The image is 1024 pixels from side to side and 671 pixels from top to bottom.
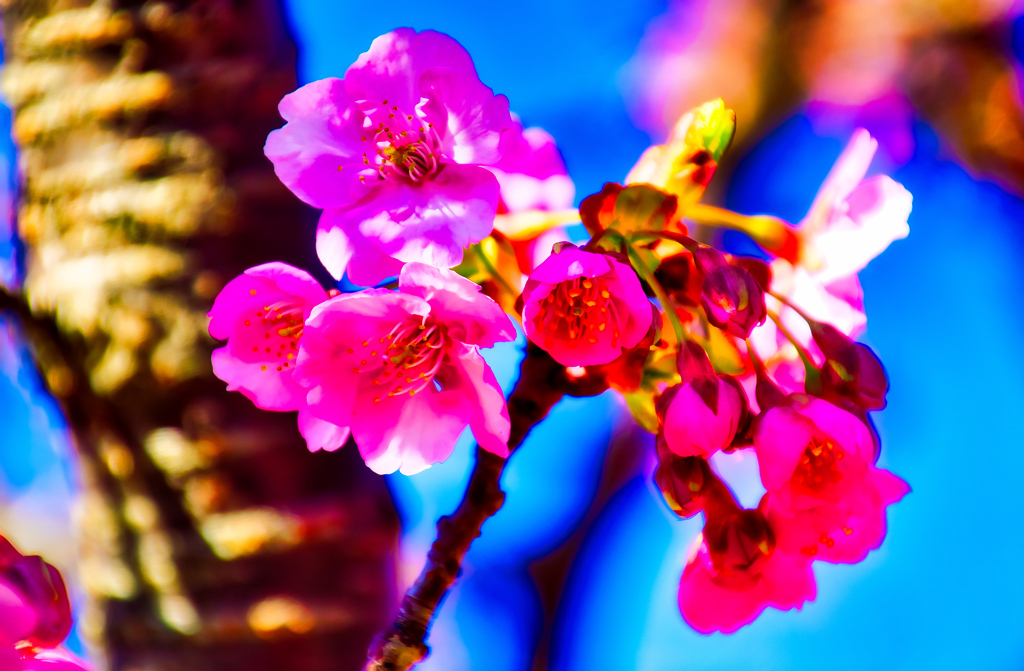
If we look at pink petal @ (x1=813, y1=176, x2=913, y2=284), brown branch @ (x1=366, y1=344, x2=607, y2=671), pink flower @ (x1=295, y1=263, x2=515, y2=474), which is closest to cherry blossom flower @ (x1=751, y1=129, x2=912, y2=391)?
Answer: pink petal @ (x1=813, y1=176, x2=913, y2=284)

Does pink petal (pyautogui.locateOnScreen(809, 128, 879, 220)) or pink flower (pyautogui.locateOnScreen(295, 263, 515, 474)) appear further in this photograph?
pink petal (pyautogui.locateOnScreen(809, 128, 879, 220))

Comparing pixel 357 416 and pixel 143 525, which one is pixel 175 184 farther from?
pixel 357 416

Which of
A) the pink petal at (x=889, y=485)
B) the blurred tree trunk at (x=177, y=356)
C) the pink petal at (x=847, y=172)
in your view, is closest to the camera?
the pink petal at (x=889, y=485)

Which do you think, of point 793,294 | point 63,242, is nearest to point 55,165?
point 63,242

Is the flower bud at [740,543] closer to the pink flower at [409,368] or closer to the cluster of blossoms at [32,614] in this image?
the pink flower at [409,368]

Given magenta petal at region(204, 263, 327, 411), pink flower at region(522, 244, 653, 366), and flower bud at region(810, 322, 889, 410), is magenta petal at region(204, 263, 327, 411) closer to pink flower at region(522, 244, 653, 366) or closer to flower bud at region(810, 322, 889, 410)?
pink flower at region(522, 244, 653, 366)

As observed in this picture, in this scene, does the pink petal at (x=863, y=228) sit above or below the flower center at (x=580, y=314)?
above

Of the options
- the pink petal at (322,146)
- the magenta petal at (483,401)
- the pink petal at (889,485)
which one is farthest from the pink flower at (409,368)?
the pink petal at (889,485)

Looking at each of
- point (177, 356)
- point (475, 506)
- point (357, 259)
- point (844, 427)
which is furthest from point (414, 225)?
point (177, 356)
